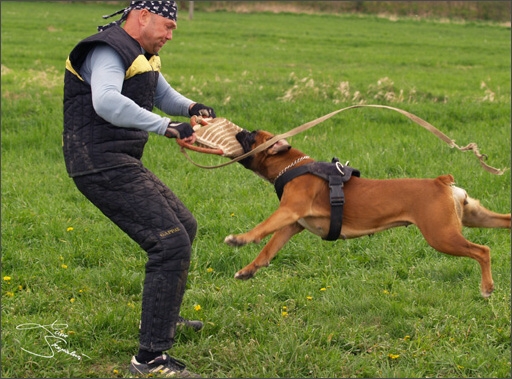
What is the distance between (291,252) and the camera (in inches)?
265

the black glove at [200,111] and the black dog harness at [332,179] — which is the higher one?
the black glove at [200,111]

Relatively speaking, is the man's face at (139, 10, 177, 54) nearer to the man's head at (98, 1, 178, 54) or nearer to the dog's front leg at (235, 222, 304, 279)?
the man's head at (98, 1, 178, 54)

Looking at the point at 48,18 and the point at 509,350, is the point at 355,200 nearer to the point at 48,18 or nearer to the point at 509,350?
the point at 509,350

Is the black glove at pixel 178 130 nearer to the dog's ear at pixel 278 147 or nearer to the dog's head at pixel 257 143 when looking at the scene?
the dog's head at pixel 257 143

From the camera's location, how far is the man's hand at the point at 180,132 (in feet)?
14.5

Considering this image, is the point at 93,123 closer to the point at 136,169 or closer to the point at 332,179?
the point at 136,169

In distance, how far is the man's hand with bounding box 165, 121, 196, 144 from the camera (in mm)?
4418

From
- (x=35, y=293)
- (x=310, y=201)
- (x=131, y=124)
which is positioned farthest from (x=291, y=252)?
(x=131, y=124)

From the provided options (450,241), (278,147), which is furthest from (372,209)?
(278,147)

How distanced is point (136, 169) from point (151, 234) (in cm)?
44
